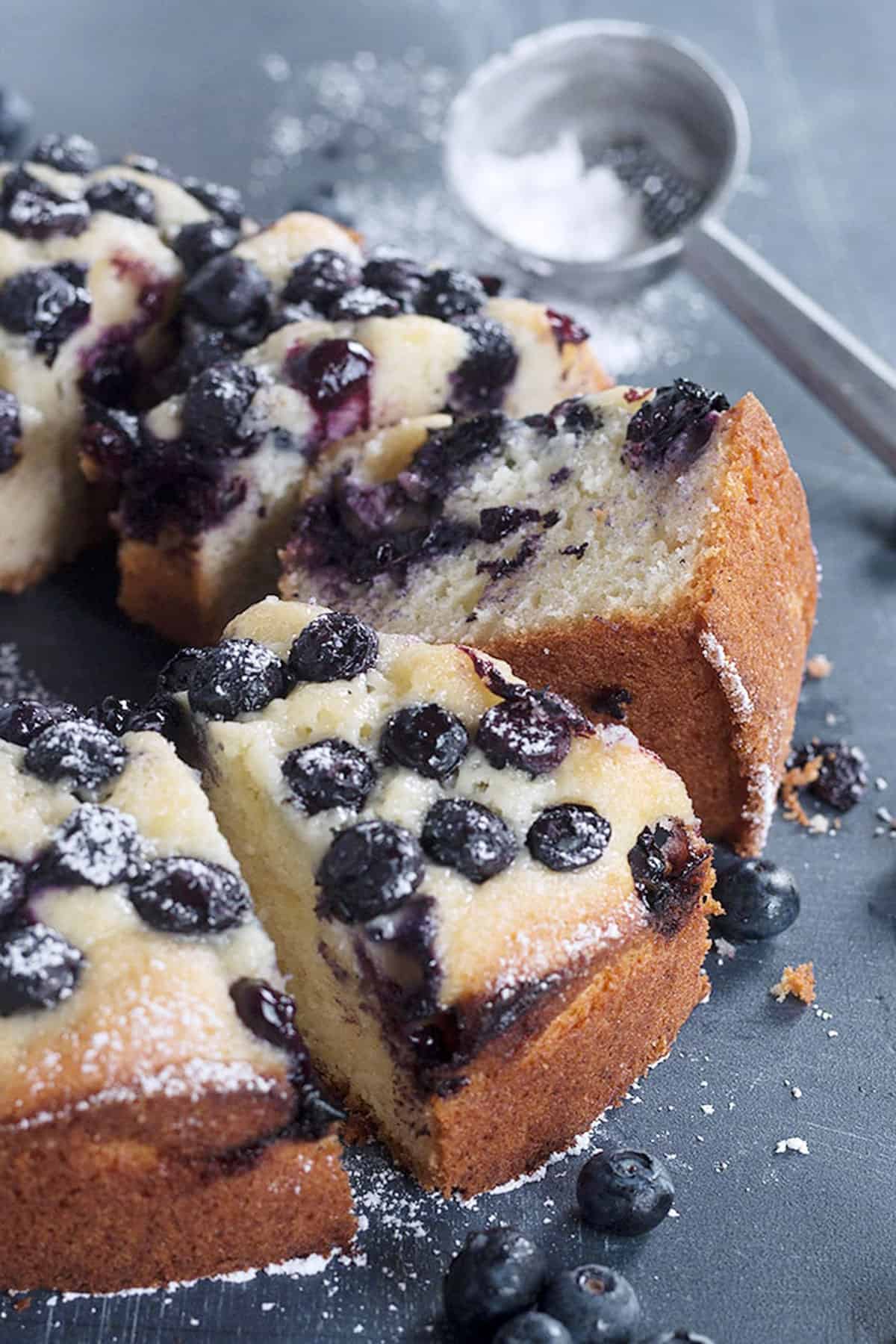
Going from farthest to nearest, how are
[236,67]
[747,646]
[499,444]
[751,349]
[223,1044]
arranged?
[236,67]
[751,349]
[499,444]
[747,646]
[223,1044]

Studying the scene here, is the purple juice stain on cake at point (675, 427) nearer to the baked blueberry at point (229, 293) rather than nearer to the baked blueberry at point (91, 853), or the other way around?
the baked blueberry at point (229, 293)

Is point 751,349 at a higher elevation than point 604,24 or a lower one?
lower

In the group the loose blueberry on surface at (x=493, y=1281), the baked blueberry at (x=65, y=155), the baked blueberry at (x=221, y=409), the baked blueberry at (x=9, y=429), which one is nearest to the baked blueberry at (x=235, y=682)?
the baked blueberry at (x=221, y=409)

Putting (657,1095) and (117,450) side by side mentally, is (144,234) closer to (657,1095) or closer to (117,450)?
(117,450)

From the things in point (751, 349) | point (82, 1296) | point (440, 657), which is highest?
point (440, 657)

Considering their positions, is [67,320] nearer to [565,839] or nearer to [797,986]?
[565,839]

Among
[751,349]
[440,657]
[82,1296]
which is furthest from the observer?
[751,349]

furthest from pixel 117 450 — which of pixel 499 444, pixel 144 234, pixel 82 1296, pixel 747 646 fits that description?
pixel 82 1296

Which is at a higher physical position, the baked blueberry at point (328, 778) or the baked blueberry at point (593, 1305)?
the baked blueberry at point (328, 778)
